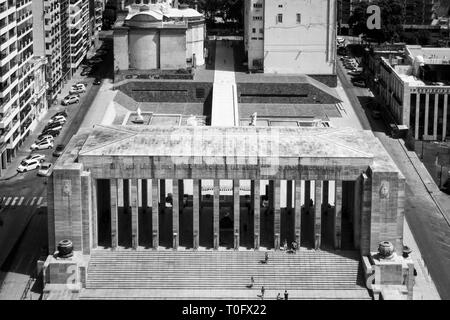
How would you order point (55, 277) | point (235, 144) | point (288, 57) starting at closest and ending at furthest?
point (55, 277), point (235, 144), point (288, 57)

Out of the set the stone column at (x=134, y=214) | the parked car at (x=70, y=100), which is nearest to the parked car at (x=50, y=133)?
the parked car at (x=70, y=100)

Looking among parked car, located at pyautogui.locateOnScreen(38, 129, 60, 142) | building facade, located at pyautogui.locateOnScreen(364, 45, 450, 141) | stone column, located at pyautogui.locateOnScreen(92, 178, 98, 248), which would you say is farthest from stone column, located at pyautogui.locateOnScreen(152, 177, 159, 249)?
building facade, located at pyautogui.locateOnScreen(364, 45, 450, 141)

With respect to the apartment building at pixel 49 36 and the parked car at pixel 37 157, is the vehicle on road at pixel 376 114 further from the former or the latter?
the parked car at pixel 37 157

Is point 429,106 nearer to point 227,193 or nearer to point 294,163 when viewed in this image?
point 227,193

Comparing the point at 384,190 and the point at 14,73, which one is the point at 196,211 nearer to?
the point at 384,190

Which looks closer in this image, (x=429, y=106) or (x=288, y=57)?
(x=429, y=106)

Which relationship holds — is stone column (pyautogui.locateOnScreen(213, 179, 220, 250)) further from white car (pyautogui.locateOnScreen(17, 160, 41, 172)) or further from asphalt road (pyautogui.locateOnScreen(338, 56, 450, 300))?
white car (pyautogui.locateOnScreen(17, 160, 41, 172))

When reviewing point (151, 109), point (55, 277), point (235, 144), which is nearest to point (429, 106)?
point (151, 109)

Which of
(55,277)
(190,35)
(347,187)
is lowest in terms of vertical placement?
(55,277)

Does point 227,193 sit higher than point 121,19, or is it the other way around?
point 121,19
